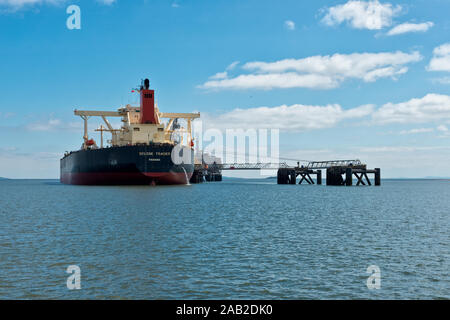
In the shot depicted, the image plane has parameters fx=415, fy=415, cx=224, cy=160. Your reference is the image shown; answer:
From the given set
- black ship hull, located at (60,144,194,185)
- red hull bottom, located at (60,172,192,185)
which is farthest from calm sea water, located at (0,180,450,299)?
red hull bottom, located at (60,172,192,185)

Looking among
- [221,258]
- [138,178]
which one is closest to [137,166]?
[138,178]

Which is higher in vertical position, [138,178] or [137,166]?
[137,166]

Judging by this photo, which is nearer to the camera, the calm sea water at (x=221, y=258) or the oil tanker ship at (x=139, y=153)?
the calm sea water at (x=221, y=258)

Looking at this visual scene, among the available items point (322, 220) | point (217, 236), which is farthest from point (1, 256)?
point (322, 220)

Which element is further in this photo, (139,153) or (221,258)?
(139,153)

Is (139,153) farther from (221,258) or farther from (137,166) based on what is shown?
(221,258)

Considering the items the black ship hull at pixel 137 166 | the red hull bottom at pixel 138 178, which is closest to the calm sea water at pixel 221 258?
the black ship hull at pixel 137 166

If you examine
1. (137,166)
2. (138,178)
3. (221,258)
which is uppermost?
(137,166)

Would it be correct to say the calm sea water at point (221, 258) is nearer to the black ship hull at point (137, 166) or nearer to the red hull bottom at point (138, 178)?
the black ship hull at point (137, 166)

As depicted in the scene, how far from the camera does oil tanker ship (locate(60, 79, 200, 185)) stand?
70.7 meters

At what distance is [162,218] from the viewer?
32.2 m

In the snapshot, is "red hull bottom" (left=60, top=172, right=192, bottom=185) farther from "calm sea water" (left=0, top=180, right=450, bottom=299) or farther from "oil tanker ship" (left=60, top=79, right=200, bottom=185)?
"calm sea water" (left=0, top=180, right=450, bottom=299)

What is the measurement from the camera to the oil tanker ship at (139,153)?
70.7 metres

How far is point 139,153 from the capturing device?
2746 inches
